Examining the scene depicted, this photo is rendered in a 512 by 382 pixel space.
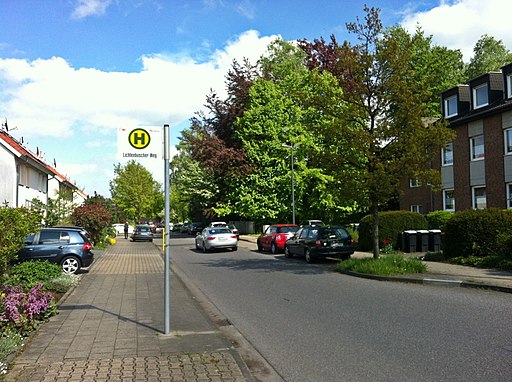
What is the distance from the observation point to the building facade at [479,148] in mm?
24609

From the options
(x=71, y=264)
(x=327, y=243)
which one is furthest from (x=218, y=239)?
(x=71, y=264)

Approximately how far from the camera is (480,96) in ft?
90.7

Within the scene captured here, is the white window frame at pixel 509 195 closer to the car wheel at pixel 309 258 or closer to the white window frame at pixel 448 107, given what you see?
the white window frame at pixel 448 107

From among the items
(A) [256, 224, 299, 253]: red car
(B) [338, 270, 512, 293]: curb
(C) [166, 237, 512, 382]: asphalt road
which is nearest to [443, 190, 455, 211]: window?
(A) [256, 224, 299, 253]: red car

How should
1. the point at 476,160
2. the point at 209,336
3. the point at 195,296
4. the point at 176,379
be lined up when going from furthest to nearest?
1. the point at 476,160
2. the point at 195,296
3. the point at 209,336
4. the point at 176,379

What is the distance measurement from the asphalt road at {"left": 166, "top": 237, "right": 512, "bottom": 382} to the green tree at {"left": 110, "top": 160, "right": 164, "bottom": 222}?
233 feet

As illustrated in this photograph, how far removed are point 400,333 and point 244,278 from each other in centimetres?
787

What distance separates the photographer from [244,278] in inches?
568

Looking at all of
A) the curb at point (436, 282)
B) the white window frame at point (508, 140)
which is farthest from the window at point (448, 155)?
the curb at point (436, 282)

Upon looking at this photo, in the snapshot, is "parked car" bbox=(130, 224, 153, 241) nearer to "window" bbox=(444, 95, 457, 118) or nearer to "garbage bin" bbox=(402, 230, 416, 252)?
"window" bbox=(444, 95, 457, 118)

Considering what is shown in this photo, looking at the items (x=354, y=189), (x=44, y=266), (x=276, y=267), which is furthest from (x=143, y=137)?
(x=276, y=267)

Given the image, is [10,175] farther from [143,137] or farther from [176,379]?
[176,379]

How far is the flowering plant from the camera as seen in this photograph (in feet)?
22.6

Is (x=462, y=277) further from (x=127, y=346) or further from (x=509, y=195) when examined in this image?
(x=509, y=195)
